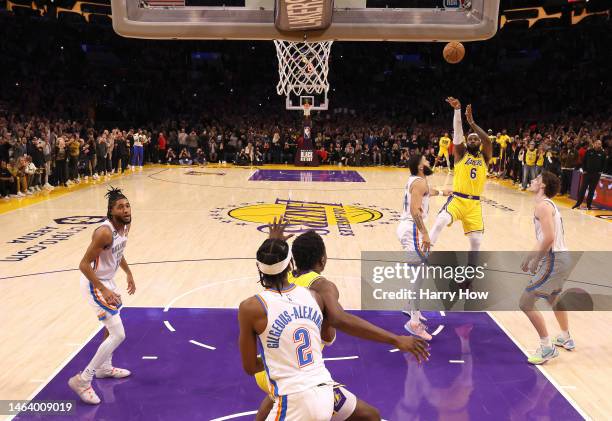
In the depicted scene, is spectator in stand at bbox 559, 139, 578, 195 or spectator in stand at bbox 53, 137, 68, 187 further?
spectator in stand at bbox 53, 137, 68, 187

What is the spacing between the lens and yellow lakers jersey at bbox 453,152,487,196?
6.73 m

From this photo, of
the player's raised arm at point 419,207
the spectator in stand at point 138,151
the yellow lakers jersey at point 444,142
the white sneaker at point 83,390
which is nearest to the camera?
the white sneaker at point 83,390

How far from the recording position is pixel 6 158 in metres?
13.6

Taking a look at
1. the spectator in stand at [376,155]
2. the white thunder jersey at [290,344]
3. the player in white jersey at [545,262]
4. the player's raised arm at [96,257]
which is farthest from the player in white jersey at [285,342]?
the spectator in stand at [376,155]

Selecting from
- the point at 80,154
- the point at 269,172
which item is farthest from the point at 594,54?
the point at 80,154

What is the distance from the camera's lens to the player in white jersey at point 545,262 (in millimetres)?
5043

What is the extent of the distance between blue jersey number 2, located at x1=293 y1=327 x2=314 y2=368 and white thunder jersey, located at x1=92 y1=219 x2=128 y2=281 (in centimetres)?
216

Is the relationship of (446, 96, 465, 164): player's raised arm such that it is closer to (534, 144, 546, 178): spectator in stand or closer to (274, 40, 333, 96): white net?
(274, 40, 333, 96): white net

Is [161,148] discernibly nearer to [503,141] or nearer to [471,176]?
[503,141]

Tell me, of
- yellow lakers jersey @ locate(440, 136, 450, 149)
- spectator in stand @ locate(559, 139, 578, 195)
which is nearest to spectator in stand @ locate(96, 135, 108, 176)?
yellow lakers jersey @ locate(440, 136, 450, 149)

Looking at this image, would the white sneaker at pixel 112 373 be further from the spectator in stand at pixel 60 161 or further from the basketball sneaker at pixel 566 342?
the spectator in stand at pixel 60 161

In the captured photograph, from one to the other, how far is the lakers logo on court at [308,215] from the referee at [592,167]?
4513 mm

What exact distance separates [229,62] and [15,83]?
38.3 feet

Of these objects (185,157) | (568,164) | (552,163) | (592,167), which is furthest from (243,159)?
(592,167)
